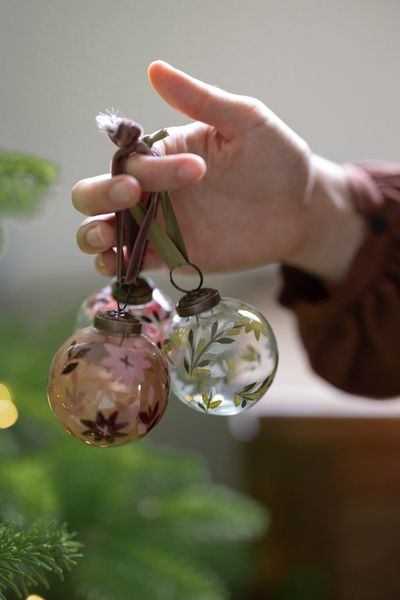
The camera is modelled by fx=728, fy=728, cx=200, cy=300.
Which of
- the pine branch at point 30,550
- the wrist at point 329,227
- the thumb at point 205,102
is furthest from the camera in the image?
the wrist at point 329,227

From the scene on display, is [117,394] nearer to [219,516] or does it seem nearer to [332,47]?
[332,47]

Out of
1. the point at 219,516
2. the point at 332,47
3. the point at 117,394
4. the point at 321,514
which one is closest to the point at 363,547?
the point at 321,514

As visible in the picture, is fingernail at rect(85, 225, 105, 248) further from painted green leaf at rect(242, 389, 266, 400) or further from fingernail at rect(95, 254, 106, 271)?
painted green leaf at rect(242, 389, 266, 400)

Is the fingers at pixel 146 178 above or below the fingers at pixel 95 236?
above

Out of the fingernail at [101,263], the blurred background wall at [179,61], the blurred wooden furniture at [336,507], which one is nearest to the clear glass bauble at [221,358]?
the fingernail at [101,263]

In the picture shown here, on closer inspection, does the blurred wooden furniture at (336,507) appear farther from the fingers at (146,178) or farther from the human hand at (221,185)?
the fingers at (146,178)

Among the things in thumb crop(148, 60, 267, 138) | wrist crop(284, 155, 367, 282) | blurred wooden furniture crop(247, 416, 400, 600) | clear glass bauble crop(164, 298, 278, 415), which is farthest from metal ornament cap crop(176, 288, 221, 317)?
blurred wooden furniture crop(247, 416, 400, 600)

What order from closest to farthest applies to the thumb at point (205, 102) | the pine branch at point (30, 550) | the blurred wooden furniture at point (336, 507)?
1. the pine branch at point (30, 550)
2. the thumb at point (205, 102)
3. the blurred wooden furniture at point (336, 507)
